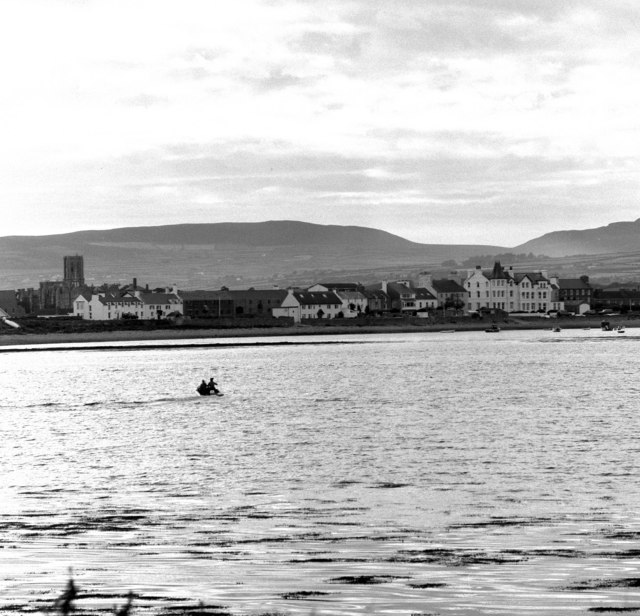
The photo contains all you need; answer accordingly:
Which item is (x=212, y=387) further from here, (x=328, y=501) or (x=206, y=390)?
(x=328, y=501)

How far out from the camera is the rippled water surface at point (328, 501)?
17.2 metres

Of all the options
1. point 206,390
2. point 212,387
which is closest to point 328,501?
point 206,390

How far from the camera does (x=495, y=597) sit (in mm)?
16406

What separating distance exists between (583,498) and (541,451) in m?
10.7

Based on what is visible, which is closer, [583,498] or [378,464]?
[583,498]

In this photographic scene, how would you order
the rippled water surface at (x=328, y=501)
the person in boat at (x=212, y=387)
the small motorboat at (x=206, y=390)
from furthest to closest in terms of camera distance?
the person in boat at (x=212, y=387)
the small motorboat at (x=206, y=390)
the rippled water surface at (x=328, y=501)

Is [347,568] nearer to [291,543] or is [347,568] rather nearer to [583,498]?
[291,543]

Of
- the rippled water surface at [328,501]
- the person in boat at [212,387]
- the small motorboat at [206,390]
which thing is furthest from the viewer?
the person in boat at [212,387]

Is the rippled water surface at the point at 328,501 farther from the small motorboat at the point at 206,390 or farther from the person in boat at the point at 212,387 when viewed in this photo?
the person in boat at the point at 212,387

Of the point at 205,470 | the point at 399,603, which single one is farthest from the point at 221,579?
the point at 205,470

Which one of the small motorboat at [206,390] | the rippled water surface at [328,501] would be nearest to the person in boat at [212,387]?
the small motorboat at [206,390]

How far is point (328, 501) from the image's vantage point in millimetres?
27578

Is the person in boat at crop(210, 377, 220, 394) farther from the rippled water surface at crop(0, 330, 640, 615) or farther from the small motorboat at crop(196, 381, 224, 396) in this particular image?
the rippled water surface at crop(0, 330, 640, 615)

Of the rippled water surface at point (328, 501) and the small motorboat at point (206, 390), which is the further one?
the small motorboat at point (206, 390)
